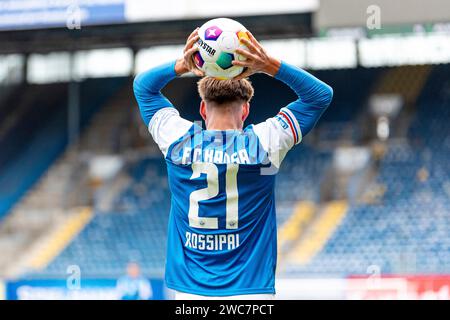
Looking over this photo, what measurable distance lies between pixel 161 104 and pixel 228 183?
0.47 meters

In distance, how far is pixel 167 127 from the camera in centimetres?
355

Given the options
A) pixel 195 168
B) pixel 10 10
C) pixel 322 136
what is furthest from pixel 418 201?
pixel 195 168

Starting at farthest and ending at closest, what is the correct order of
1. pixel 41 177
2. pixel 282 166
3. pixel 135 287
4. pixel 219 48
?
1. pixel 41 177
2. pixel 282 166
3. pixel 135 287
4. pixel 219 48

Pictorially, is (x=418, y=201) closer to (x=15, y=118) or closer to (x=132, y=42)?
(x=132, y=42)

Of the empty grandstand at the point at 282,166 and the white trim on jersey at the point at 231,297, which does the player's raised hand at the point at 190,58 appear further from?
the empty grandstand at the point at 282,166

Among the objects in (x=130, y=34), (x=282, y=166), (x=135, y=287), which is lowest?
(x=135, y=287)

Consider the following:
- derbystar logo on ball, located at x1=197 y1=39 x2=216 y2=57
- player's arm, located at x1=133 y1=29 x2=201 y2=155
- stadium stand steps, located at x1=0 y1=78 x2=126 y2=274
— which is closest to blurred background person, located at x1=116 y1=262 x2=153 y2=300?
stadium stand steps, located at x1=0 y1=78 x2=126 y2=274

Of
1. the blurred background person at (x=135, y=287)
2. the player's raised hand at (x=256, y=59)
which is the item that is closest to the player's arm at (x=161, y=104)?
the player's raised hand at (x=256, y=59)

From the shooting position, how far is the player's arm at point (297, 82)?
10.8 ft

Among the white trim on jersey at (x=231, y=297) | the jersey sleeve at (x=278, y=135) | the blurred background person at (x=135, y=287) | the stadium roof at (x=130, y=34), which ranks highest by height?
the stadium roof at (x=130, y=34)

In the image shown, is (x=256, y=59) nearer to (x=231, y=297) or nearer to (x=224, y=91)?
(x=224, y=91)

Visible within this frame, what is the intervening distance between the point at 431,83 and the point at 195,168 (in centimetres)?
1485

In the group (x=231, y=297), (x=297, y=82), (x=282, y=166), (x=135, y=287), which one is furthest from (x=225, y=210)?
(x=282, y=166)

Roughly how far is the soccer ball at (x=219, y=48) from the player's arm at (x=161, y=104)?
0.14 feet
